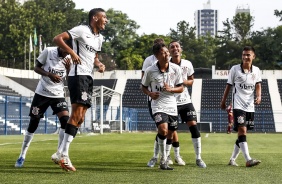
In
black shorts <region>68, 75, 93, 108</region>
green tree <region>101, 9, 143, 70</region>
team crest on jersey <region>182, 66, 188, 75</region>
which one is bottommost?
black shorts <region>68, 75, 93, 108</region>

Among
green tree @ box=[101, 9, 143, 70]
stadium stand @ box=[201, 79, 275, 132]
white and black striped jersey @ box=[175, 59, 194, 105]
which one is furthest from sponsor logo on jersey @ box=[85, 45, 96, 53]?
green tree @ box=[101, 9, 143, 70]

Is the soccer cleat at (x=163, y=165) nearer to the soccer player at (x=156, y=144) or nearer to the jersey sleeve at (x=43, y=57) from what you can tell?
the soccer player at (x=156, y=144)

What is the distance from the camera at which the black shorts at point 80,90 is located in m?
9.82

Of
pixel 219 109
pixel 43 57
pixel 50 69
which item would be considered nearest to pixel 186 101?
pixel 50 69

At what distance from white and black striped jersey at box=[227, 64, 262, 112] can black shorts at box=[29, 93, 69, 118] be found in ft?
10.2

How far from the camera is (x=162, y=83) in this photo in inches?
430

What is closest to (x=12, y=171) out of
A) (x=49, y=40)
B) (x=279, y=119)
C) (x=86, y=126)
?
(x=86, y=126)

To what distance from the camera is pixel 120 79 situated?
77.2m

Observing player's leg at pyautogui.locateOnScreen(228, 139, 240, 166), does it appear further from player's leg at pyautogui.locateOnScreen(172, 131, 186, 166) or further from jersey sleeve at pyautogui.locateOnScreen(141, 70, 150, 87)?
jersey sleeve at pyautogui.locateOnScreen(141, 70, 150, 87)

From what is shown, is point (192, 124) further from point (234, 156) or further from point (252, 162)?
point (252, 162)

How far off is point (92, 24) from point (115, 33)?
106533 millimetres

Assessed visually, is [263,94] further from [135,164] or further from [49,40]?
[135,164]

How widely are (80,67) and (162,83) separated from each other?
1.59 meters

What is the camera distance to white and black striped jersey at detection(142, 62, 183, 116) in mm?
10930
